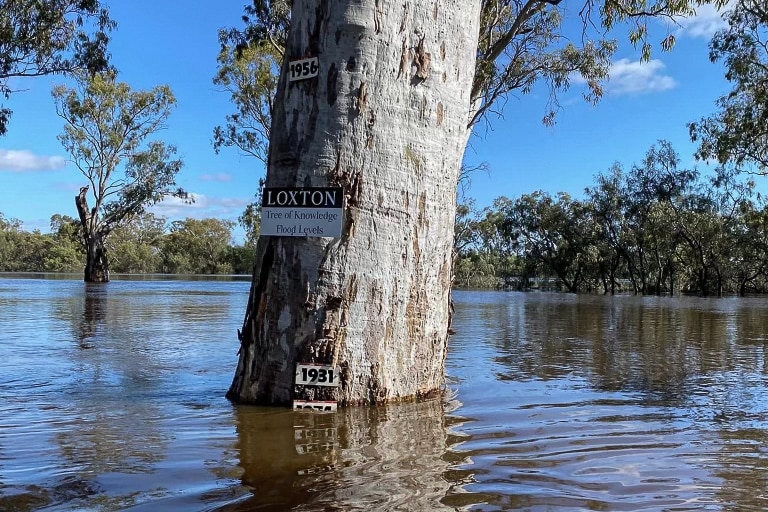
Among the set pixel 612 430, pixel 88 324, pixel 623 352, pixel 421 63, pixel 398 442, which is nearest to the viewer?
pixel 398 442

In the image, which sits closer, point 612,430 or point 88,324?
point 612,430

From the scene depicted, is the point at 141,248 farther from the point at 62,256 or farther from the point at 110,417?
the point at 110,417

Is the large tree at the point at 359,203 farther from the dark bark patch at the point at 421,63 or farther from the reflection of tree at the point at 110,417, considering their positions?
the reflection of tree at the point at 110,417

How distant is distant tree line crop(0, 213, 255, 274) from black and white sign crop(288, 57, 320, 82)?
73796mm

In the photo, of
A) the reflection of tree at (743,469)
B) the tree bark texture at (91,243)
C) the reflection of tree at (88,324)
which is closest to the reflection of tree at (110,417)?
the reflection of tree at (88,324)

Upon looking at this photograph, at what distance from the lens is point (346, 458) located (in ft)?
8.61

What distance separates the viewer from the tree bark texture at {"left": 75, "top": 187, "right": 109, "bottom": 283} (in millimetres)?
33188

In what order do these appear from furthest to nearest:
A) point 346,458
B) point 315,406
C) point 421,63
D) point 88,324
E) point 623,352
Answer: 1. point 88,324
2. point 623,352
3. point 421,63
4. point 315,406
5. point 346,458

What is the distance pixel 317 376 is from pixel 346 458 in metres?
0.87

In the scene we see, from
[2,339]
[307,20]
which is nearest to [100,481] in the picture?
[307,20]

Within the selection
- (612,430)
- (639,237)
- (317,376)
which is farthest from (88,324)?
(639,237)

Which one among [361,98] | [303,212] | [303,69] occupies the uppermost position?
[303,69]

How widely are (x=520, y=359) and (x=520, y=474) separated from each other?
13.4ft

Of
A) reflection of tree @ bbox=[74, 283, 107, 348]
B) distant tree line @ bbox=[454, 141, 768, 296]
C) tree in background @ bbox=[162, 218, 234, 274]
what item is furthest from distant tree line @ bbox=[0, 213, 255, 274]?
reflection of tree @ bbox=[74, 283, 107, 348]
